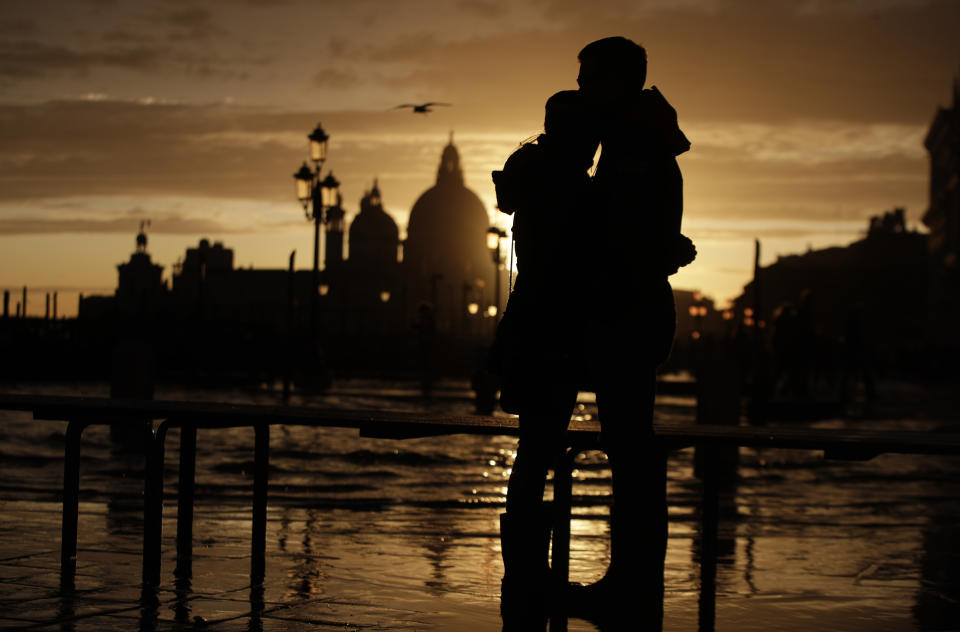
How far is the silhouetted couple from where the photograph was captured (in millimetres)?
3541

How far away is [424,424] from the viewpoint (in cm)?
479

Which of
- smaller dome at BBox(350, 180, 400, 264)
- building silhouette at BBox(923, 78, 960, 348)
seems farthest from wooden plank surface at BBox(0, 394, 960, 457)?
smaller dome at BBox(350, 180, 400, 264)

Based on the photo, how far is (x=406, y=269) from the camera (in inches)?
6427

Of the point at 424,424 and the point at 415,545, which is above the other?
the point at 424,424

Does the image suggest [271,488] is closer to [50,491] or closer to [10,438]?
[50,491]

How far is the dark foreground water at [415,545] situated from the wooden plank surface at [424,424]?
583 millimetres

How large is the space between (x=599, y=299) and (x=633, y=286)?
0.31ft

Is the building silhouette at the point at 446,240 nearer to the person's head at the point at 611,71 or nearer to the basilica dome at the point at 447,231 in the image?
the basilica dome at the point at 447,231

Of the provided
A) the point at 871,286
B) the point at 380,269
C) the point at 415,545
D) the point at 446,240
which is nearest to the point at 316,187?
the point at 415,545

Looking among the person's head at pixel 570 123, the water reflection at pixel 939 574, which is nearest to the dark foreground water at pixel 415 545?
the water reflection at pixel 939 574

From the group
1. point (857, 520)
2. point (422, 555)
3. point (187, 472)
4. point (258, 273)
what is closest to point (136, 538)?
point (187, 472)

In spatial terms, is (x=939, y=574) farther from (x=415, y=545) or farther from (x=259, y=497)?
(x=259, y=497)

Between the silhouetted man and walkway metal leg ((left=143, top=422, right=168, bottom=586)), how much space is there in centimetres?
191

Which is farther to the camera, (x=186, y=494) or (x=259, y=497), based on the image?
(x=186, y=494)
